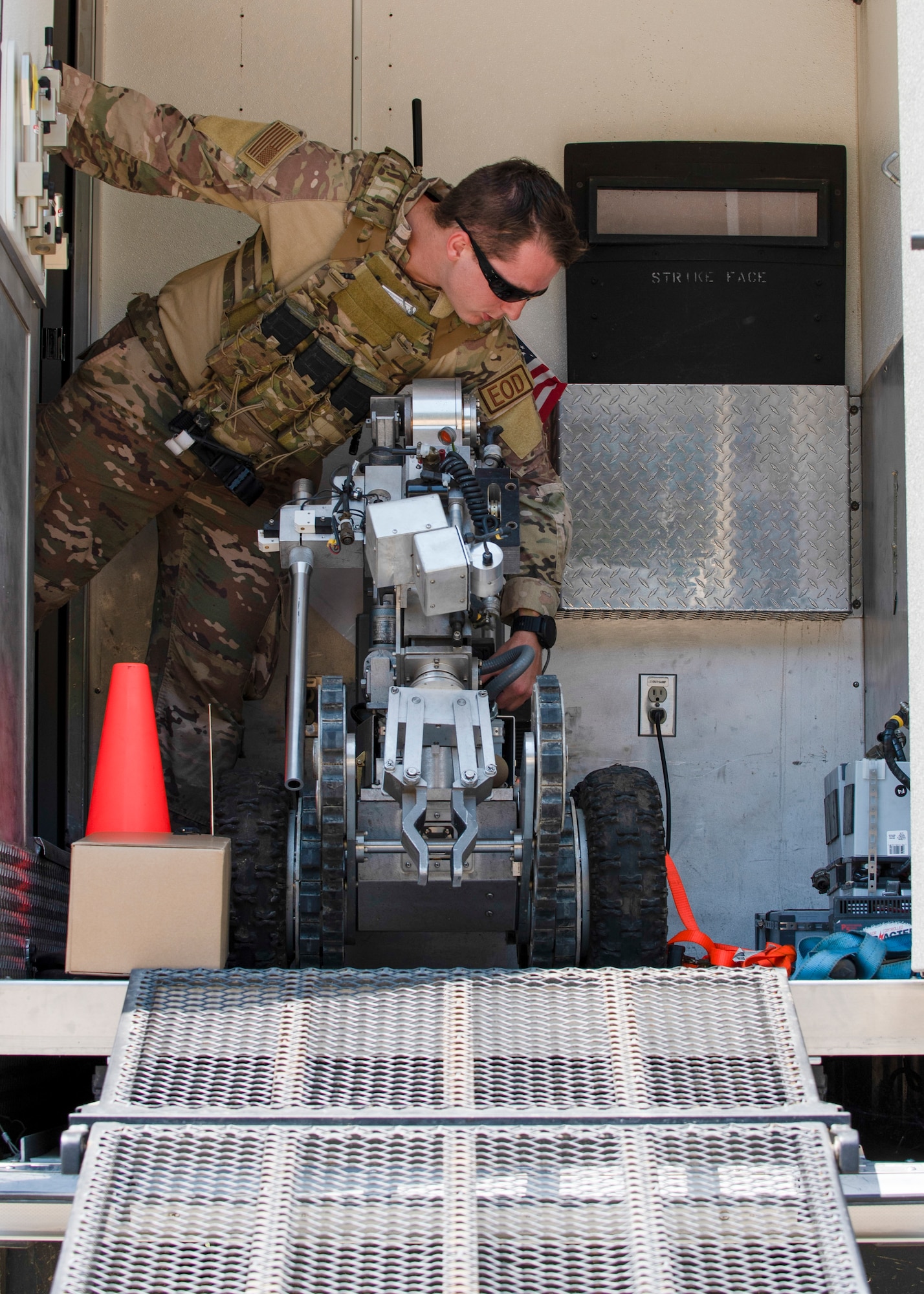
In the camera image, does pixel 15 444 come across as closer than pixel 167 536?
Yes

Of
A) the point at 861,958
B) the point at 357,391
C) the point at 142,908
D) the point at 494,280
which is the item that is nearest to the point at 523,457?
the point at 357,391

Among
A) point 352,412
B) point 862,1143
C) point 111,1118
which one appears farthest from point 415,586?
point 862,1143

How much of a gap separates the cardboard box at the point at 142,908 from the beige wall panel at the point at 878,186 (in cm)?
326

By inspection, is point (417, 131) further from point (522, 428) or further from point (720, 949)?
point (720, 949)

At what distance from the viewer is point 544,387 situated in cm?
512

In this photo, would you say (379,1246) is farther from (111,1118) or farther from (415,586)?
(415,586)

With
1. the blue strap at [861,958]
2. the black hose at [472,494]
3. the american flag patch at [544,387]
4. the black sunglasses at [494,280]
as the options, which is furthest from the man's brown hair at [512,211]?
the blue strap at [861,958]

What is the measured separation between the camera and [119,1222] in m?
2.17

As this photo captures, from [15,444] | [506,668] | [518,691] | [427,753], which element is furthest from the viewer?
[518,691]

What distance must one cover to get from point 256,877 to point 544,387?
262 centimetres

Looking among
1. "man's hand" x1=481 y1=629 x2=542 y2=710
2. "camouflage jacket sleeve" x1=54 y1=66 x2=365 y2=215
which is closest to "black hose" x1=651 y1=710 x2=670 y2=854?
"man's hand" x1=481 y1=629 x2=542 y2=710

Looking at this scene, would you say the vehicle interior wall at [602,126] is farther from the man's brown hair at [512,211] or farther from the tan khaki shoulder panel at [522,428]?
the man's brown hair at [512,211]

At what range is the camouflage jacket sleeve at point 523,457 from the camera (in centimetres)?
411

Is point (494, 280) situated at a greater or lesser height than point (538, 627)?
greater
